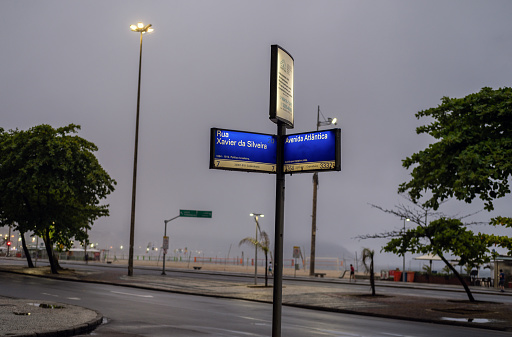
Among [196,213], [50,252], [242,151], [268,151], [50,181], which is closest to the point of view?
[242,151]

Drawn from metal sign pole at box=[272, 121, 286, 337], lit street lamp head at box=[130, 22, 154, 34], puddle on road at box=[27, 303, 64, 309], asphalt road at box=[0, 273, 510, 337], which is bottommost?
asphalt road at box=[0, 273, 510, 337]

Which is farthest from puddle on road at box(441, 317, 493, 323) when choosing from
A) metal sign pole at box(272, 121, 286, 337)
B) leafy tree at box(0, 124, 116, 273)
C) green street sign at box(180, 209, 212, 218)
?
green street sign at box(180, 209, 212, 218)

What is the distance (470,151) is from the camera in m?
17.4

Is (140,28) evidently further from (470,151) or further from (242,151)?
(242,151)

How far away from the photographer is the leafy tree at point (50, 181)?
36875mm

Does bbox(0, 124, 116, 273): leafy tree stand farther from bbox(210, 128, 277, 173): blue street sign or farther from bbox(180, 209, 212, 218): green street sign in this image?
bbox(210, 128, 277, 173): blue street sign

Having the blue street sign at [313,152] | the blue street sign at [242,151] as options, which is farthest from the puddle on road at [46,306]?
the blue street sign at [313,152]

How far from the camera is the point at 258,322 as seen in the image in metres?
16.4

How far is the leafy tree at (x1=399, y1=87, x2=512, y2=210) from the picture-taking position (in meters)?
16.8

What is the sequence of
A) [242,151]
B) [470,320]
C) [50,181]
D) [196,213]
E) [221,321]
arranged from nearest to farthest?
[242,151]
[221,321]
[470,320]
[50,181]
[196,213]

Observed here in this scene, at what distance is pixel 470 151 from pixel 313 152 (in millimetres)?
11811

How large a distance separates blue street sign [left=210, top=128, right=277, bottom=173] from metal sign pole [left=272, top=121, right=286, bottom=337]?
9 centimetres

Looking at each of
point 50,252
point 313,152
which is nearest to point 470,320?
point 313,152

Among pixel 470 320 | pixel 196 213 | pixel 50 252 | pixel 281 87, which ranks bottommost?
pixel 470 320
